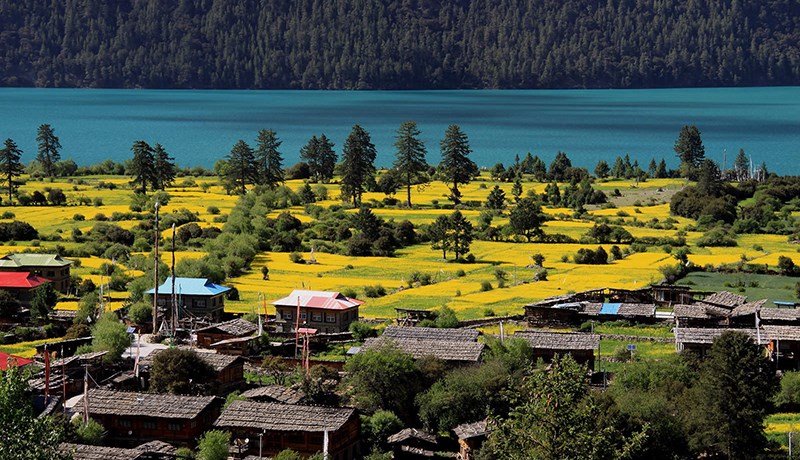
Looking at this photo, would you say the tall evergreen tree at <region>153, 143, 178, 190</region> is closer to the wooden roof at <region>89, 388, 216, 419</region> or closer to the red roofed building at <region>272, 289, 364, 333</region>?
the red roofed building at <region>272, 289, 364, 333</region>

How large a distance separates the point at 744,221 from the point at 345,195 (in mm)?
29720

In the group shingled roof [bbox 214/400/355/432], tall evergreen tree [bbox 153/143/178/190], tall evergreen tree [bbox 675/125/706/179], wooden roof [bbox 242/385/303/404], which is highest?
tall evergreen tree [bbox 675/125/706/179]

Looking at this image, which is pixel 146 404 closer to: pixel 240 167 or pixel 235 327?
pixel 235 327

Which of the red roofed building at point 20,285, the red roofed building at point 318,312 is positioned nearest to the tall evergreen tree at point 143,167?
the red roofed building at point 20,285

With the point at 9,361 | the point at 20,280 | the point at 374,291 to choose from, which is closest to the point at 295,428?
the point at 9,361

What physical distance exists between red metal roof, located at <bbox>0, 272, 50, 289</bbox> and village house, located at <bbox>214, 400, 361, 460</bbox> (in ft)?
74.8

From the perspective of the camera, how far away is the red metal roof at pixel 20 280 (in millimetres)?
57094

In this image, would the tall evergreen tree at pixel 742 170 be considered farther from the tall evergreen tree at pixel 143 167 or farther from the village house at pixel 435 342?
the village house at pixel 435 342

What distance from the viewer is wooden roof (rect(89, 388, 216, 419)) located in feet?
123

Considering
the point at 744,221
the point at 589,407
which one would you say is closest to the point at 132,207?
the point at 744,221

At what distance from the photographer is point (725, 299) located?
5597 cm

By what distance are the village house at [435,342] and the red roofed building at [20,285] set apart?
1798 cm

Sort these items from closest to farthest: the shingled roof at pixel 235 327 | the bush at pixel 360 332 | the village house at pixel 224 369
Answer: the village house at pixel 224 369 < the shingled roof at pixel 235 327 < the bush at pixel 360 332

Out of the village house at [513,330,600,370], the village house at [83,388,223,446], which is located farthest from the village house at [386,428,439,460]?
the village house at [513,330,600,370]
